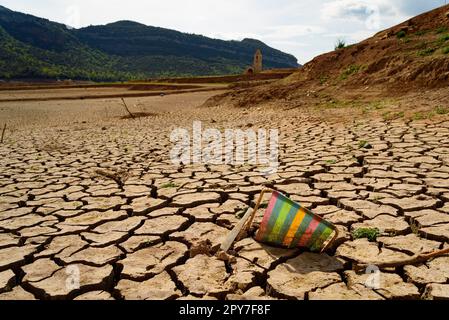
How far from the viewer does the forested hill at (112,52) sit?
61.1 metres

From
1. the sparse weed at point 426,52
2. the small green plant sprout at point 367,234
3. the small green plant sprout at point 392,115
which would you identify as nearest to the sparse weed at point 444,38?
the sparse weed at point 426,52

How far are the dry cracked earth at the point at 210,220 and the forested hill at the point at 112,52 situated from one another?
5564cm

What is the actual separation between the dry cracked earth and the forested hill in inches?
2191

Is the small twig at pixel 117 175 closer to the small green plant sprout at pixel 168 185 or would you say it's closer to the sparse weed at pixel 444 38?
the small green plant sprout at pixel 168 185

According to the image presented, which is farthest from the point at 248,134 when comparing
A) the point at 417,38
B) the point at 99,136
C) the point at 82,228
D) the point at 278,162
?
the point at 417,38

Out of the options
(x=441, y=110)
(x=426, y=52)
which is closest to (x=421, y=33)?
(x=426, y=52)

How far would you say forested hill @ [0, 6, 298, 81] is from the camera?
6111 cm

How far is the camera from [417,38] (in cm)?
1059

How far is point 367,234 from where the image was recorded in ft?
7.28

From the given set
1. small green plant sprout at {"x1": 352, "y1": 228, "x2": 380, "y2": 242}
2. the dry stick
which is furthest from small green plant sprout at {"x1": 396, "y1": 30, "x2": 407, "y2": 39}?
the dry stick

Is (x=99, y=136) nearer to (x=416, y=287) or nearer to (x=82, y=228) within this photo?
(x=82, y=228)

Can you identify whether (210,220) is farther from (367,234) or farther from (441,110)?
(441,110)
